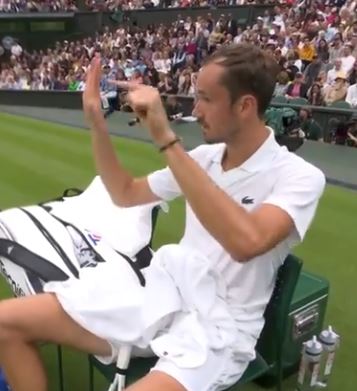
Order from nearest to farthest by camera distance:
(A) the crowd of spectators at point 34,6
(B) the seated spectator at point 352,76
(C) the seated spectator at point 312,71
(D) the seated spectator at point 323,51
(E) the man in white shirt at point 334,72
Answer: (B) the seated spectator at point 352,76
(E) the man in white shirt at point 334,72
(C) the seated spectator at point 312,71
(D) the seated spectator at point 323,51
(A) the crowd of spectators at point 34,6

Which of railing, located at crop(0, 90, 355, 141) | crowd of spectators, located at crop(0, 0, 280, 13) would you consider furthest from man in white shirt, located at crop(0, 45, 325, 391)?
crowd of spectators, located at crop(0, 0, 280, 13)

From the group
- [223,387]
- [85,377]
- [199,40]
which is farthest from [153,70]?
[223,387]

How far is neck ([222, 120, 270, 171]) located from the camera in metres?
1.93

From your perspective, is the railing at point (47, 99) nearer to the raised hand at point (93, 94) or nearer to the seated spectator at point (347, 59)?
the seated spectator at point (347, 59)

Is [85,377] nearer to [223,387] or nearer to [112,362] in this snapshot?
[112,362]

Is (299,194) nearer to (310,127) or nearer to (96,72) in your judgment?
(96,72)

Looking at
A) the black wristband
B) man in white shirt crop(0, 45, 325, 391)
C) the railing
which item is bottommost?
the railing

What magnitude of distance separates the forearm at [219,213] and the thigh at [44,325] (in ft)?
1.87

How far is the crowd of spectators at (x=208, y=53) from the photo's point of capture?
9695 mm

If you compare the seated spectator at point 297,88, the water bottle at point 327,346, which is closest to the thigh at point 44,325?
the water bottle at point 327,346

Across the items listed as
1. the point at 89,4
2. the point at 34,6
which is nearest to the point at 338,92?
the point at 89,4

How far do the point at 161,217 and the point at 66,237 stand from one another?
97.2 inches

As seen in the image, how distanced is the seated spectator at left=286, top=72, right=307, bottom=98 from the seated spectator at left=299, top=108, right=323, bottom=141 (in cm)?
132

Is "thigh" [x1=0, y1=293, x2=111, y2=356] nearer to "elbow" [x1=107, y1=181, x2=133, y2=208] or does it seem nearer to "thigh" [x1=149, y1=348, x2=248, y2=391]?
"thigh" [x1=149, y1=348, x2=248, y2=391]
